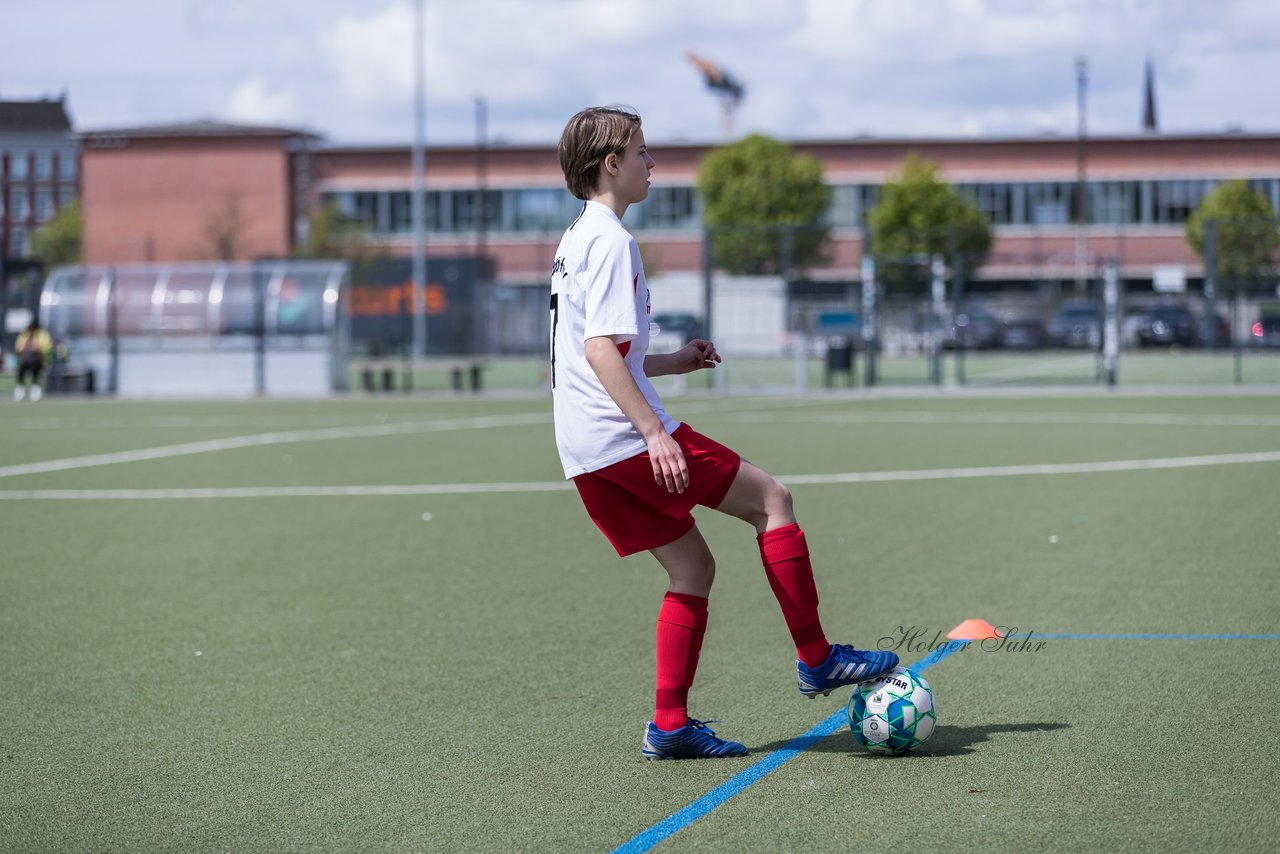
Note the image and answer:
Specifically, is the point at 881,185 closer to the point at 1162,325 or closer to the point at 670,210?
the point at 670,210

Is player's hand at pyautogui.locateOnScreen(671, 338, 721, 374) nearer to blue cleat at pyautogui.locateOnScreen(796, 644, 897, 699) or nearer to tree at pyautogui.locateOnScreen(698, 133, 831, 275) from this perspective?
blue cleat at pyautogui.locateOnScreen(796, 644, 897, 699)

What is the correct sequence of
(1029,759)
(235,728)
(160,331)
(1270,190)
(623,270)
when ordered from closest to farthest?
1. (623,270)
2. (1029,759)
3. (235,728)
4. (160,331)
5. (1270,190)

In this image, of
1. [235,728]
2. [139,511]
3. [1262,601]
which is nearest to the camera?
[235,728]

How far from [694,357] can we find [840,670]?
1.07 m

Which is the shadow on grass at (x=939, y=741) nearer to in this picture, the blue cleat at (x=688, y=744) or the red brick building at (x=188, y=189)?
the blue cleat at (x=688, y=744)

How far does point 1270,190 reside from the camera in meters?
71.6

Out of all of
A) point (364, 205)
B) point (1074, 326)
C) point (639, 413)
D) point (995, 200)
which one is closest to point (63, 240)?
point (364, 205)

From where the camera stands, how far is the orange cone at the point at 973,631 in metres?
6.66

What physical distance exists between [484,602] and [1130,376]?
29.5m

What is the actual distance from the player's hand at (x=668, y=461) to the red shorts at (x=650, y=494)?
9 cm

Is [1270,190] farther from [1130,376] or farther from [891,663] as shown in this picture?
[891,663]

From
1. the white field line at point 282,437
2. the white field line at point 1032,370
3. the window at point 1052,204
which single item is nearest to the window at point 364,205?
the window at point 1052,204

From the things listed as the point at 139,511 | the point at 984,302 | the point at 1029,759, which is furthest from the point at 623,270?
the point at 984,302

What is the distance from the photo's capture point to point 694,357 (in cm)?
509
